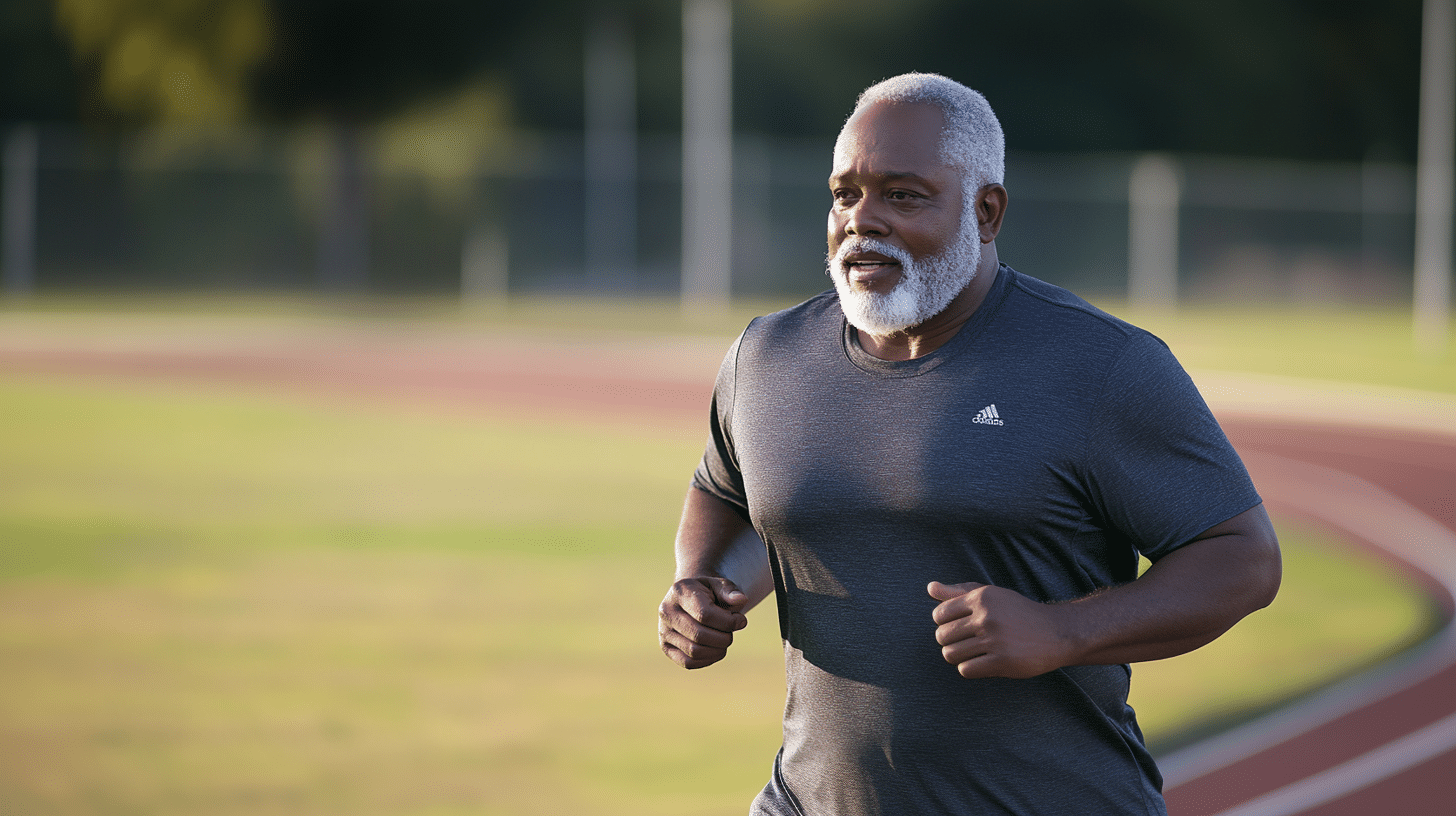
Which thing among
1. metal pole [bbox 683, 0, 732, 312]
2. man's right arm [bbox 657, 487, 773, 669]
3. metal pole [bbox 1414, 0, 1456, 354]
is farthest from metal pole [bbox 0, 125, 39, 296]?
man's right arm [bbox 657, 487, 773, 669]

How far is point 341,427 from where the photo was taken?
62.0ft

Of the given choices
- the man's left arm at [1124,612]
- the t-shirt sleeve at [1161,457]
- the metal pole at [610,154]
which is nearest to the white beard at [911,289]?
the t-shirt sleeve at [1161,457]

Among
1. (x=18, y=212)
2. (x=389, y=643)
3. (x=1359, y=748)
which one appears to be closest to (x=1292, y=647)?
(x=1359, y=748)

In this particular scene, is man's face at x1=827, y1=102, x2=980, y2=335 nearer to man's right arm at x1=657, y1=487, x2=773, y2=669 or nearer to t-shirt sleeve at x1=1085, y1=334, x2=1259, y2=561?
t-shirt sleeve at x1=1085, y1=334, x2=1259, y2=561

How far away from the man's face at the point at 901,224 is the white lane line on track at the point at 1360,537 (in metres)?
3.86

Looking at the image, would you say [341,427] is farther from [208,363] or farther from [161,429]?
[208,363]

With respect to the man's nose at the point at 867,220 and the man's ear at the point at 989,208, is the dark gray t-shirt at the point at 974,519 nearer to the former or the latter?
the man's ear at the point at 989,208

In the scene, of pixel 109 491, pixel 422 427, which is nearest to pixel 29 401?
pixel 422 427

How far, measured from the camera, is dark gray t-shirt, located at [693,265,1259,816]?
2889 millimetres

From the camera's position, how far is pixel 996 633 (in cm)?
279

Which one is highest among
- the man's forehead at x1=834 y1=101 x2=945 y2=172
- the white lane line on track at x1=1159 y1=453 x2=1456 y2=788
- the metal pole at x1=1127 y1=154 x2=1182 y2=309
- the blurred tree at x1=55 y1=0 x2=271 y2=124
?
the blurred tree at x1=55 y1=0 x2=271 y2=124

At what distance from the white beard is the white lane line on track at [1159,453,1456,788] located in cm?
384

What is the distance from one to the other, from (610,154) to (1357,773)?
35476mm

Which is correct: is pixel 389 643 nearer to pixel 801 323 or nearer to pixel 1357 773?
pixel 1357 773
